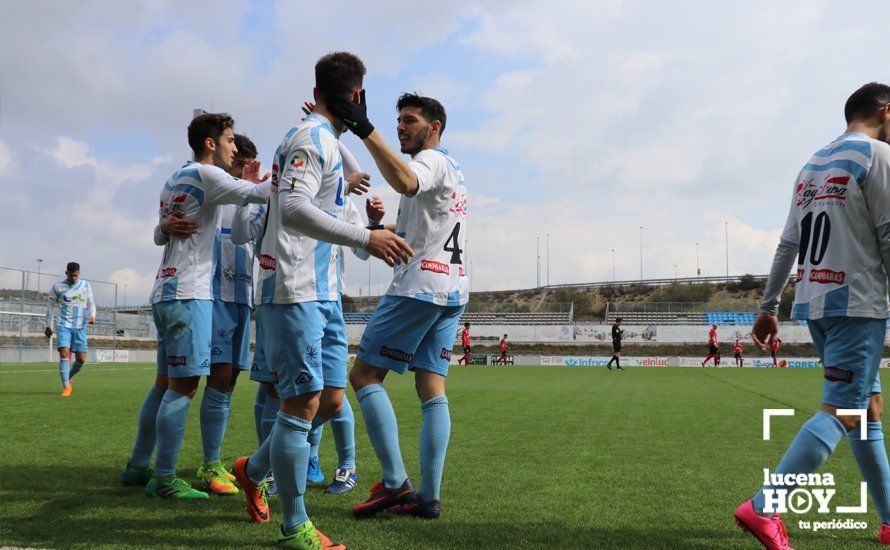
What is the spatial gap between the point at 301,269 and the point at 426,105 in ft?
4.86

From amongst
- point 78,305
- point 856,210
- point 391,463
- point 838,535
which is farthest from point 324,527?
point 78,305

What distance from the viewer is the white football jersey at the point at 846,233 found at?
3.20 meters

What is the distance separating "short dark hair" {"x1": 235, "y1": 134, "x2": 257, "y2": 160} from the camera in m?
5.17

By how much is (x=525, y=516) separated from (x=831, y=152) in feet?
8.32

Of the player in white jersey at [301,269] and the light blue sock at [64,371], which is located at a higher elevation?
the player in white jersey at [301,269]

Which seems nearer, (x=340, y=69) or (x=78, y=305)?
(x=340, y=69)

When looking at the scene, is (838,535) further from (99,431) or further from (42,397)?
(42,397)

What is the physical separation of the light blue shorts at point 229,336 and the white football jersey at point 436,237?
4.72 feet

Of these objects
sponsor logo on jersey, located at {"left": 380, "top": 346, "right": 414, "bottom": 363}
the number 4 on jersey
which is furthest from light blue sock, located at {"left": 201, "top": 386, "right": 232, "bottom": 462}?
the number 4 on jersey

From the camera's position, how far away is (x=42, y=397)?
1081cm

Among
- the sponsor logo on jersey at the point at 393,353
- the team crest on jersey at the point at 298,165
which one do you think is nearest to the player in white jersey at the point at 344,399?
the sponsor logo on jersey at the point at 393,353

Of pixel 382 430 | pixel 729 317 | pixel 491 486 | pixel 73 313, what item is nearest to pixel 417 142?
pixel 382 430

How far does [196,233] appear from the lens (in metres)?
4.32

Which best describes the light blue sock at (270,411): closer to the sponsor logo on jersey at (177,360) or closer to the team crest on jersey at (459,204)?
the sponsor logo on jersey at (177,360)
